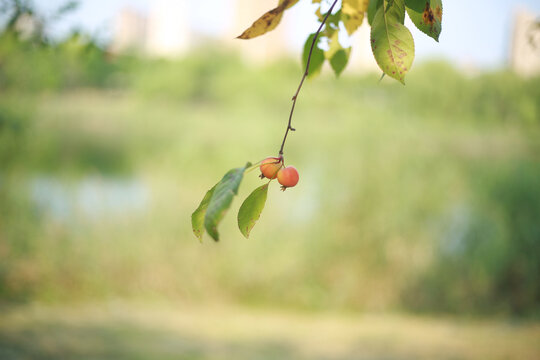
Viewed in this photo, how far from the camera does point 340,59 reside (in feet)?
2.38

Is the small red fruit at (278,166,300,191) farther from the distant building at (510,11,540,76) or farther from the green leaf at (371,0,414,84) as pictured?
the distant building at (510,11,540,76)

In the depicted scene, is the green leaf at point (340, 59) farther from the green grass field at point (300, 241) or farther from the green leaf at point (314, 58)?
the green grass field at point (300, 241)

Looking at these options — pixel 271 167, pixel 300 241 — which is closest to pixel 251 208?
pixel 271 167

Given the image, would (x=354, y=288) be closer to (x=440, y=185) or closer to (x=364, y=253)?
(x=364, y=253)

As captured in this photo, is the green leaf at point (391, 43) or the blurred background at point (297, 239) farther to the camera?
the blurred background at point (297, 239)

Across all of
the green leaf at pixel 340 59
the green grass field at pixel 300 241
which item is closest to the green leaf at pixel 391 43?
the green leaf at pixel 340 59

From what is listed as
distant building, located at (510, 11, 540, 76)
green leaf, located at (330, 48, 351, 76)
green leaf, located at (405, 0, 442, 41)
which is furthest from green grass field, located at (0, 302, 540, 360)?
green leaf, located at (405, 0, 442, 41)

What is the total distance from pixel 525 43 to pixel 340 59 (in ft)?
2.99

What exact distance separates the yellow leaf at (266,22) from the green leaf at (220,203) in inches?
6.3

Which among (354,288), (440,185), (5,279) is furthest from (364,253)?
(5,279)

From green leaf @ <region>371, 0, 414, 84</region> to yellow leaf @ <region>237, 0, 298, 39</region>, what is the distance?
3.4 inches

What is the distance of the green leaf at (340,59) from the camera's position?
2.37ft

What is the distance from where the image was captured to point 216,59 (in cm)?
850

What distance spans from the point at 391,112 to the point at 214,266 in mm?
2686
